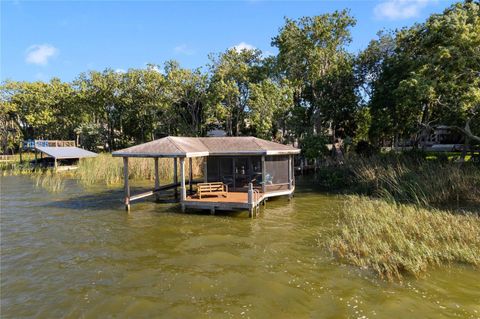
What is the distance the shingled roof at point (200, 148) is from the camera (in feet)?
53.5

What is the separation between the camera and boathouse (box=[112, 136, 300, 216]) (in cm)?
1612

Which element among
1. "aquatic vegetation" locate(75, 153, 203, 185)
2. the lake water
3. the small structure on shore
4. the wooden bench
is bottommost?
the lake water

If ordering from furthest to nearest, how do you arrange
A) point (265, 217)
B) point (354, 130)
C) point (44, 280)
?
point (354, 130) → point (265, 217) → point (44, 280)

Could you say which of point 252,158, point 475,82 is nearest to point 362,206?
point 252,158

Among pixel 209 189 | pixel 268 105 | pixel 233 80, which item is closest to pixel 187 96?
pixel 233 80

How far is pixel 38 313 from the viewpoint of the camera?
7.23 meters

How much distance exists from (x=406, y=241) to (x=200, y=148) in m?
11.6

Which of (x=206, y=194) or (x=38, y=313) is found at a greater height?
(x=206, y=194)

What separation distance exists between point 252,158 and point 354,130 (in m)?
20.8

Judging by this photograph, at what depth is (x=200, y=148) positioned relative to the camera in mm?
18266

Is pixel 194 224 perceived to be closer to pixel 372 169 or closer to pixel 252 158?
pixel 252 158

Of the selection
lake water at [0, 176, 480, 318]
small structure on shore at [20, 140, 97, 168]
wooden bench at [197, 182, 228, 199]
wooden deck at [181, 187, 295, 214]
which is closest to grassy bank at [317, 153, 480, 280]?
lake water at [0, 176, 480, 318]

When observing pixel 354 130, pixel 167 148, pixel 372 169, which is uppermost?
pixel 354 130

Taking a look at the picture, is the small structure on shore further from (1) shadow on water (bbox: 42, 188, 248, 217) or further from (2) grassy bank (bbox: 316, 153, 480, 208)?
(2) grassy bank (bbox: 316, 153, 480, 208)
